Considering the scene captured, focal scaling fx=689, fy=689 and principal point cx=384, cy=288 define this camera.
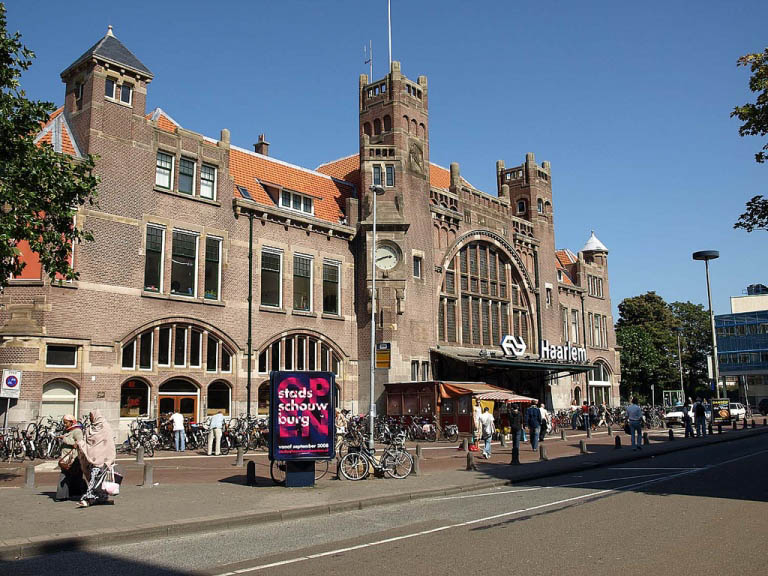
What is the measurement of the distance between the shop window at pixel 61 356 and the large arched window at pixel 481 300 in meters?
19.7

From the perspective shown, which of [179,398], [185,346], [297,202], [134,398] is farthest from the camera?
[297,202]

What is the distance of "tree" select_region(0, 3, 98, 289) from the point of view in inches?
594

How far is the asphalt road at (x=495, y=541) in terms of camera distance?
798 cm

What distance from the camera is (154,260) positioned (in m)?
27.5

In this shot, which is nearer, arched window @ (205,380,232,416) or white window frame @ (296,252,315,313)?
arched window @ (205,380,232,416)

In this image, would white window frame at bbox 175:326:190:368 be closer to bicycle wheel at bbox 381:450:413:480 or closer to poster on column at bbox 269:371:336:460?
poster on column at bbox 269:371:336:460

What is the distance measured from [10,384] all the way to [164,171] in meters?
10.5

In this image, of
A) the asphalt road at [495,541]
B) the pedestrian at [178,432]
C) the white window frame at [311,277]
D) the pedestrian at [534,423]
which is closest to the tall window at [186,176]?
the white window frame at [311,277]

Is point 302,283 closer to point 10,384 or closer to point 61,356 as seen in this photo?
point 61,356

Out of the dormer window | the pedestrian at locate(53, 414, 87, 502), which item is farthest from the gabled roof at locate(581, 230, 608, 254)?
the pedestrian at locate(53, 414, 87, 502)

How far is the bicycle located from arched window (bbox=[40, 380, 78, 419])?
12178 millimetres

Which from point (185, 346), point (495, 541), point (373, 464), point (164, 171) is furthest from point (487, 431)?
point (164, 171)

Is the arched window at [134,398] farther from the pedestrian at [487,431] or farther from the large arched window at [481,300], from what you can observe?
the large arched window at [481,300]

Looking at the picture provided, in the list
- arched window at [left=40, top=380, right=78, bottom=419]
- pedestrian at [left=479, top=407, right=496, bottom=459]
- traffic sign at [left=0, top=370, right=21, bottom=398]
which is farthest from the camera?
arched window at [left=40, top=380, right=78, bottom=419]
